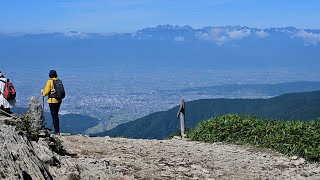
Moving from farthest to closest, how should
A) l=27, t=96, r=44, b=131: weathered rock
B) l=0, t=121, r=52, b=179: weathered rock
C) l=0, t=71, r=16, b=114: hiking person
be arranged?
1. l=0, t=71, r=16, b=114: hiking person
2. l=27, t=96, r=44, b=131: weathered rock
3. l=0, t=121, r=52, b=179: weathered rock

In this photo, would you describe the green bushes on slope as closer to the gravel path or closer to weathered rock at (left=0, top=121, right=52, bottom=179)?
the gravel path

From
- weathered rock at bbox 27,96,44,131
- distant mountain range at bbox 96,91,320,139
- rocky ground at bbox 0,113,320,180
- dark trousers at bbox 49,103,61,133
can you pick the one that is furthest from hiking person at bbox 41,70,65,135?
distant mountain range at bbox 96,91,320,139

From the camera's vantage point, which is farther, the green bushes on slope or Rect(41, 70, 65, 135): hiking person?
Rect(41, 70, 65, 135): hiking person

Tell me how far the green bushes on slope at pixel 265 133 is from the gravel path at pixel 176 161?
0.47 m

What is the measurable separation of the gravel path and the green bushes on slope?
1.53 ft

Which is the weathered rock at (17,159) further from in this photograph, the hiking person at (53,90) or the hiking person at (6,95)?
the hiking person at (6,95)

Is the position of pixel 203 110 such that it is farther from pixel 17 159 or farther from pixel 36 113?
pixel 17 159

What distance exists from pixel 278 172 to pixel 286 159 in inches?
58.3

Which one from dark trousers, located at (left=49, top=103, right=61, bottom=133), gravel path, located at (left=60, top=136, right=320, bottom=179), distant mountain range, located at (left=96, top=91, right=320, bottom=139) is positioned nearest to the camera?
gravel path, located at (left=60, top=136, right=320, bottom=179)

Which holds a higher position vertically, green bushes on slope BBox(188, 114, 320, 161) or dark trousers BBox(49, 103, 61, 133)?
dark trousers BBox(49, 103, 61, 133)

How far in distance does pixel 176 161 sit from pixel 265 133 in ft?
14.6

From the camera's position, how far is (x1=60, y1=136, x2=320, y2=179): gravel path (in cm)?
1267

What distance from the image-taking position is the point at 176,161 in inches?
557

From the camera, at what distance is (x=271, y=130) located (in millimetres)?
17453
